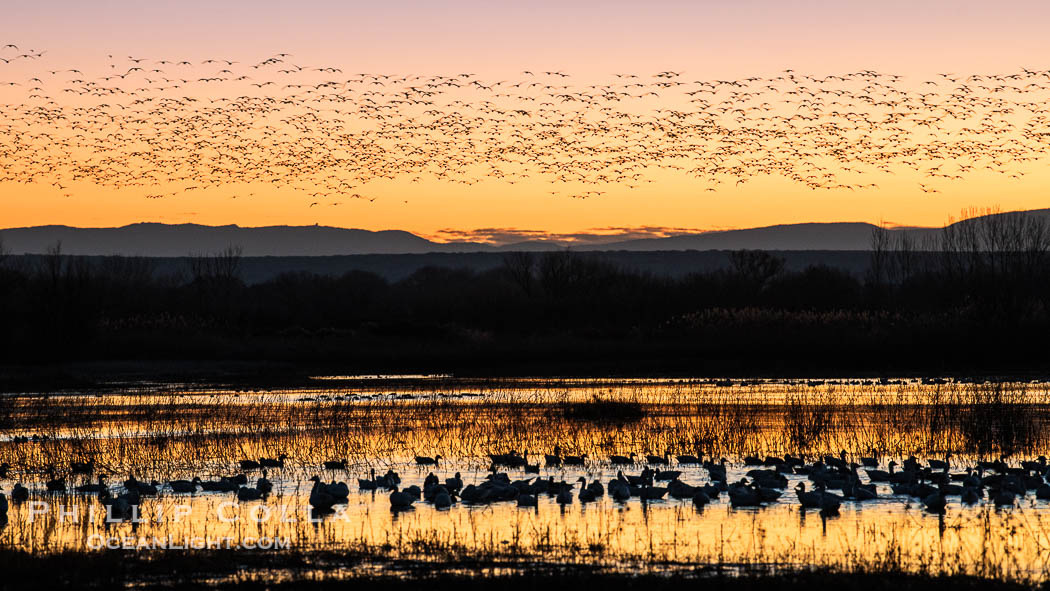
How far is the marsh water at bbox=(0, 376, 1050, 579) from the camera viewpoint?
13.5 m

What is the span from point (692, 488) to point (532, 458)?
18.0ft

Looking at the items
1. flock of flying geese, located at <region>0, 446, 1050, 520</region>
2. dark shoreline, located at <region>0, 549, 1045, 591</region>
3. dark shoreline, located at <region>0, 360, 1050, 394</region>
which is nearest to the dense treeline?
dark shoreline, located at <region>0, 360, 1050, 394</region>

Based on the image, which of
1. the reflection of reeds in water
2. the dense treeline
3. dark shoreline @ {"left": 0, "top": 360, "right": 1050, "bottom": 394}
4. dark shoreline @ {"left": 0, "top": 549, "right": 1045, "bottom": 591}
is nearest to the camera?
dark shoreline @ {"left": 0, "top": 549, "right": 1045, "bottom": 591}

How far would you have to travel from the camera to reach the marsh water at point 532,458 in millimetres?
13508

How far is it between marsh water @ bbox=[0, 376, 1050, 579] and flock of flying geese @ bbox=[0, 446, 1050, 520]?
7.2 inches

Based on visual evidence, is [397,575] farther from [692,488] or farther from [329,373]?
[329,373]

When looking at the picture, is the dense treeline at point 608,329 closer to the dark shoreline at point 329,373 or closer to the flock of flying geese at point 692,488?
the dark shoreline at point 329,373

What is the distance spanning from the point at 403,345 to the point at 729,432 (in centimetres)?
4298

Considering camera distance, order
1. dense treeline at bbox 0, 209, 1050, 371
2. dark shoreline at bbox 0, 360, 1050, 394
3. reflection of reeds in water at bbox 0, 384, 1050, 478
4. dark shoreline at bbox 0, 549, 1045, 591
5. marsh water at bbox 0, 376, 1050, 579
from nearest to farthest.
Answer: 1. dark shoreline at bbox 0, 549, 1045, 591
2. marsh water at bbox 0, 376, 1050, 579
3. reflection of reeds in water at bbox 0, 384, 1050, 478
4. dark shoreline at bbox 0, 360, 1050, 394
5. dense treeline at bbox 0, 209, 1050, 371

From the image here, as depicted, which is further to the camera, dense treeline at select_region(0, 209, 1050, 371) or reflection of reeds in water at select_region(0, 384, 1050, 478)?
dense treeline at select_region(0, 209, 1050, 371)

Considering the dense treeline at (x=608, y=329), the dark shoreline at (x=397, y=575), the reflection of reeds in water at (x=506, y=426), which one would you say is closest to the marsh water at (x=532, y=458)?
the reflection of reeds in water at (x=506, y=426)

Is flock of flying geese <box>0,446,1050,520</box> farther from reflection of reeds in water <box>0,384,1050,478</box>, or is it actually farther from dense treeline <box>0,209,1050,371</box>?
dense treeline <box>0,209,1050,371</box>

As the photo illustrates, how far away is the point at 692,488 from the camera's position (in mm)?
16750

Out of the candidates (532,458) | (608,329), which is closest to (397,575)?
(532,458)
